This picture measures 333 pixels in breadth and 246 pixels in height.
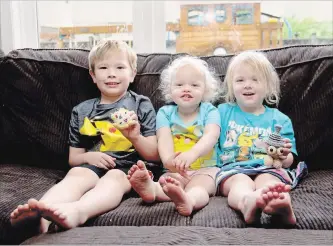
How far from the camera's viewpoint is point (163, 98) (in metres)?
1.82

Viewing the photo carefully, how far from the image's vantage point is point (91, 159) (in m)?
1.63

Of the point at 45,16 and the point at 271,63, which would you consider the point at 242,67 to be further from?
the point at 45,16

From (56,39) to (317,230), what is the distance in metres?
2.02

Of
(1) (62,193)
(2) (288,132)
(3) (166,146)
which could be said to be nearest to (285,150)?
(2) (288,132)

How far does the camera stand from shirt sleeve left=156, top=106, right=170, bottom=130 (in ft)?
5.55

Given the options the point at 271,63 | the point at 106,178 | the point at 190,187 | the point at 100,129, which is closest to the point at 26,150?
the point at 100,129

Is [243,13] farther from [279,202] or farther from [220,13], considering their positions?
[279,202]

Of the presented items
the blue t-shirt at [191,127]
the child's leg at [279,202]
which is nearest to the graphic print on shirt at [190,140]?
the blue t-shirt at [191,127]

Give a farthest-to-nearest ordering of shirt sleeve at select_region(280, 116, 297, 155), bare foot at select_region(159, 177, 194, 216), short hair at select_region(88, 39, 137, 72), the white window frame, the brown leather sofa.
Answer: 1. the white window frame
2. short hair at select_region(88, 39, 137, 72)
3. shirt sleeve at select_region(280, 116, 297, 155)
4. the brown leather sofa
5. bare foot at select_region(159, 177, 194, 216)

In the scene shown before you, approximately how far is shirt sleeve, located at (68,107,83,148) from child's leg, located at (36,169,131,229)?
0.82ft

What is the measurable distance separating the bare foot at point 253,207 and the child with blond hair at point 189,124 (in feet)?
0.80

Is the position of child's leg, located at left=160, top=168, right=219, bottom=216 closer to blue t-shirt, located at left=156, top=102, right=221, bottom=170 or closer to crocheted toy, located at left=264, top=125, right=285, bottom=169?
blue t-shirt, located at left=156, top=102, right=221, bottom=170

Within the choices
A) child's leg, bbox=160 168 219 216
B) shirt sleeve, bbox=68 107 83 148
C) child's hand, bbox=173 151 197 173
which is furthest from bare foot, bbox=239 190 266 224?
shirt sleeve, bbox=68 107 83 148

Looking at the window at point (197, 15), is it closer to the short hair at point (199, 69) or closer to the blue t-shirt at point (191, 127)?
the short hair at point (199, 69)
